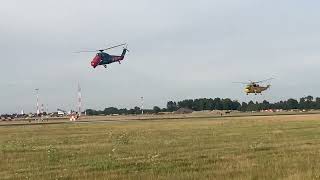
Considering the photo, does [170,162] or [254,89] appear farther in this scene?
[254,89]

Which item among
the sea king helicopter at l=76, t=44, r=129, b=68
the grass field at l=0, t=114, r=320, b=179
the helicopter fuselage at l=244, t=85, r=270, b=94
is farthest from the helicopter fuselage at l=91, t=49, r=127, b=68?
the grass field at l=0, t=114, r=320, b=179

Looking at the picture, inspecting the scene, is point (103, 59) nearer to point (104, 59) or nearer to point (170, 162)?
point (104, 59)

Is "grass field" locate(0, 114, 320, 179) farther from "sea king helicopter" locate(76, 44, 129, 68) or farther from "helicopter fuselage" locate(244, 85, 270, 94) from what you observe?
"helicopter fuselage" locate(244, 85, 270, 94)

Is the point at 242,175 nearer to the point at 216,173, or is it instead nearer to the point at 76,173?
the point at 216,173

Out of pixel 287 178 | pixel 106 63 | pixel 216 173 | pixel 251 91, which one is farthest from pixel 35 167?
pixel 251 91

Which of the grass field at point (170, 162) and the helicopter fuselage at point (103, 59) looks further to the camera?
the helicopter fuselage at point (103, 59)

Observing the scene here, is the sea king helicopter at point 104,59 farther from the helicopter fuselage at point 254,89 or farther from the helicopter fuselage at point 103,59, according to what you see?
the helicopter fuselage at point 254,89

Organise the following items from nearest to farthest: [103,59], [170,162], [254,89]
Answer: [170,162], [103,59], [254,89]

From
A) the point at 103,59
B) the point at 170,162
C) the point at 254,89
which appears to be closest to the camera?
the point at 170,162

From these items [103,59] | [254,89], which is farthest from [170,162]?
[254,89]

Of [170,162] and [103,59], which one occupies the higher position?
[103,59]

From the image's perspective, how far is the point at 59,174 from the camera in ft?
77.1

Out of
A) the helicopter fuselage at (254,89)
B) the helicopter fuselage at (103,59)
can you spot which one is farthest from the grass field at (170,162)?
the helicopter fuselage at (254,89)

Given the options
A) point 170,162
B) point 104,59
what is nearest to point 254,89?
point 104,59
